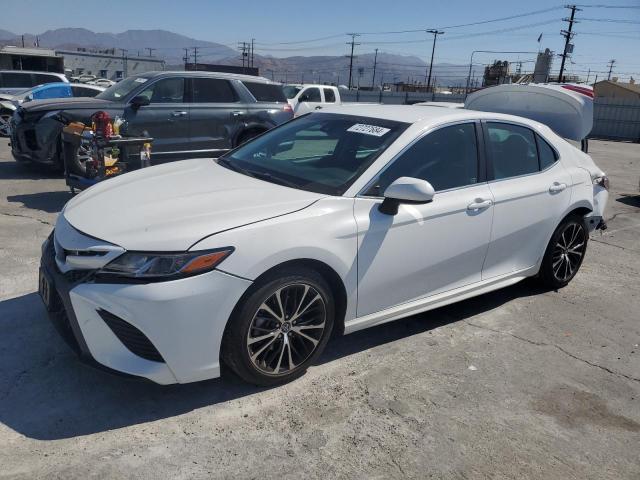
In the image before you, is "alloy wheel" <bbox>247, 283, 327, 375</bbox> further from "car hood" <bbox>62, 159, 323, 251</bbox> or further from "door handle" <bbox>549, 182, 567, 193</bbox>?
"door handle" <bbox>549, 182, 567, 193</bbox>

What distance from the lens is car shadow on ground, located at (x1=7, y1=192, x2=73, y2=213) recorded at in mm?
6875

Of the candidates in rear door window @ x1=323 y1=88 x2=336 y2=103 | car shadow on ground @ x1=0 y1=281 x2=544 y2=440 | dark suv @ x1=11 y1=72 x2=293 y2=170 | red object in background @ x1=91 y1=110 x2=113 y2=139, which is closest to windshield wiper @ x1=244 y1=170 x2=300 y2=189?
car shadow on ground @ x1=0 y1=281 x2=544 y2=440

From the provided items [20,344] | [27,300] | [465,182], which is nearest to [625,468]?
[465,182]

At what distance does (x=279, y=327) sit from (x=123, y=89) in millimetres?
7109

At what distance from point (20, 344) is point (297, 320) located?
184 centimetres

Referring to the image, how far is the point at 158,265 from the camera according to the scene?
268cm

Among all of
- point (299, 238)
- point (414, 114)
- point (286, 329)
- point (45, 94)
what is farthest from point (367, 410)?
point (45, 94)

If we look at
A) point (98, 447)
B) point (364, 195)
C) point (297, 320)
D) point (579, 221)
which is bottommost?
point (98, 447)

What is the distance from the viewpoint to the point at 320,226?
3.08 metres

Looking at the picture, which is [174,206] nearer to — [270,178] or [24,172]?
[270,178]

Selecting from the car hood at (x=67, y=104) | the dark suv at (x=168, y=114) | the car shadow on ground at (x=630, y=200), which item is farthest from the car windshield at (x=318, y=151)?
the car shadow on ground at (x=630, y=200)

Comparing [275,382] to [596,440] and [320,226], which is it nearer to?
[320,226]

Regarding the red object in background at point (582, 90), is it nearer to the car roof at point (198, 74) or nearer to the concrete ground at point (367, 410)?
the concrete ground at point (367, 410)

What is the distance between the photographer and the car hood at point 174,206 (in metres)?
2.78
